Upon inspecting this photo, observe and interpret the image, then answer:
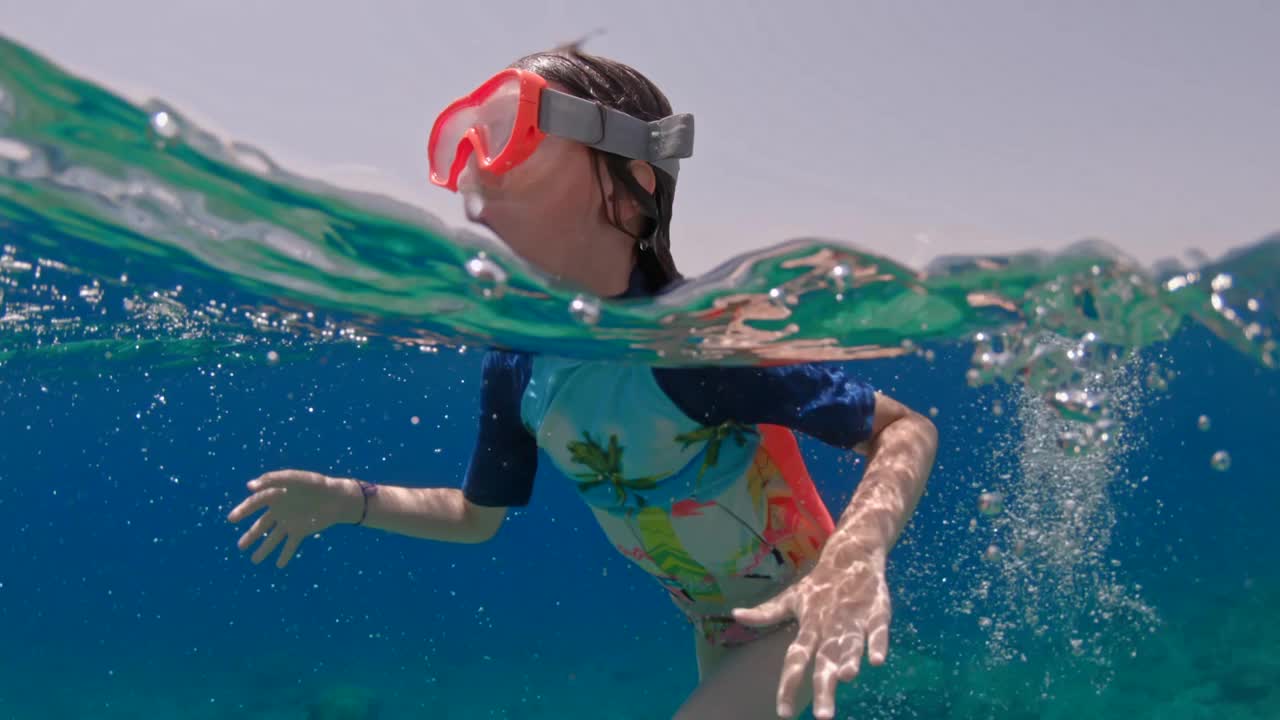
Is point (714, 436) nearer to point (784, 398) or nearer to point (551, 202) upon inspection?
point (784, 398)

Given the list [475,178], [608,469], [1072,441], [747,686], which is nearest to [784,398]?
[608,469]

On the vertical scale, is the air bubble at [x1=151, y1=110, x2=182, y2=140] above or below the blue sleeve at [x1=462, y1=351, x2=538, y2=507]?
above

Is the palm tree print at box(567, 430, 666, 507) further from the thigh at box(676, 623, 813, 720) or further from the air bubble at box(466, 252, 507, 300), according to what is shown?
the air bubble at box(466, 252, 507, 300)

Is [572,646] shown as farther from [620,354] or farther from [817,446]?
[620,354]

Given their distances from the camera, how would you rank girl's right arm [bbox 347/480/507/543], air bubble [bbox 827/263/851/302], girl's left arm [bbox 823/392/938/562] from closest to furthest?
girl's left arm [bbox 823/392/938/562]
girl's right arm [bbox 347/480/507/543]
air bubble [bbox 827/263/851/302]

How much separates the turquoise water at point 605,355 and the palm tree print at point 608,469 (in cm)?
100

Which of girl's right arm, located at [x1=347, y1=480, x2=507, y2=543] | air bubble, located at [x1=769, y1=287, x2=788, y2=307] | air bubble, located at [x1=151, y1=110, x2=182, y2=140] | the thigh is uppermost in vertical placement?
air bubble, located at [x1=151, y1=110, x2=182, y2=140]

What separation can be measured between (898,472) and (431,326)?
488 cm

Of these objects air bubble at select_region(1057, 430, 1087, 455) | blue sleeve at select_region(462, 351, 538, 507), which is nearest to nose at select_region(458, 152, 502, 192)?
blue sleeve at select_region(462, 351, 538, 507)

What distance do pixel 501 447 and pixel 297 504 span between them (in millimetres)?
1147

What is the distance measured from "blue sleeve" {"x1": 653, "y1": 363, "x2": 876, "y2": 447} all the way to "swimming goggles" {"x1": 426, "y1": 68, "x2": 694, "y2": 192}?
101 cm

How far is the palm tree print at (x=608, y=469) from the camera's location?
12.7 ft

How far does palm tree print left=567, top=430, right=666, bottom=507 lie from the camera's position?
3861mm

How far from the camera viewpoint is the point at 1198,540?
154ft
